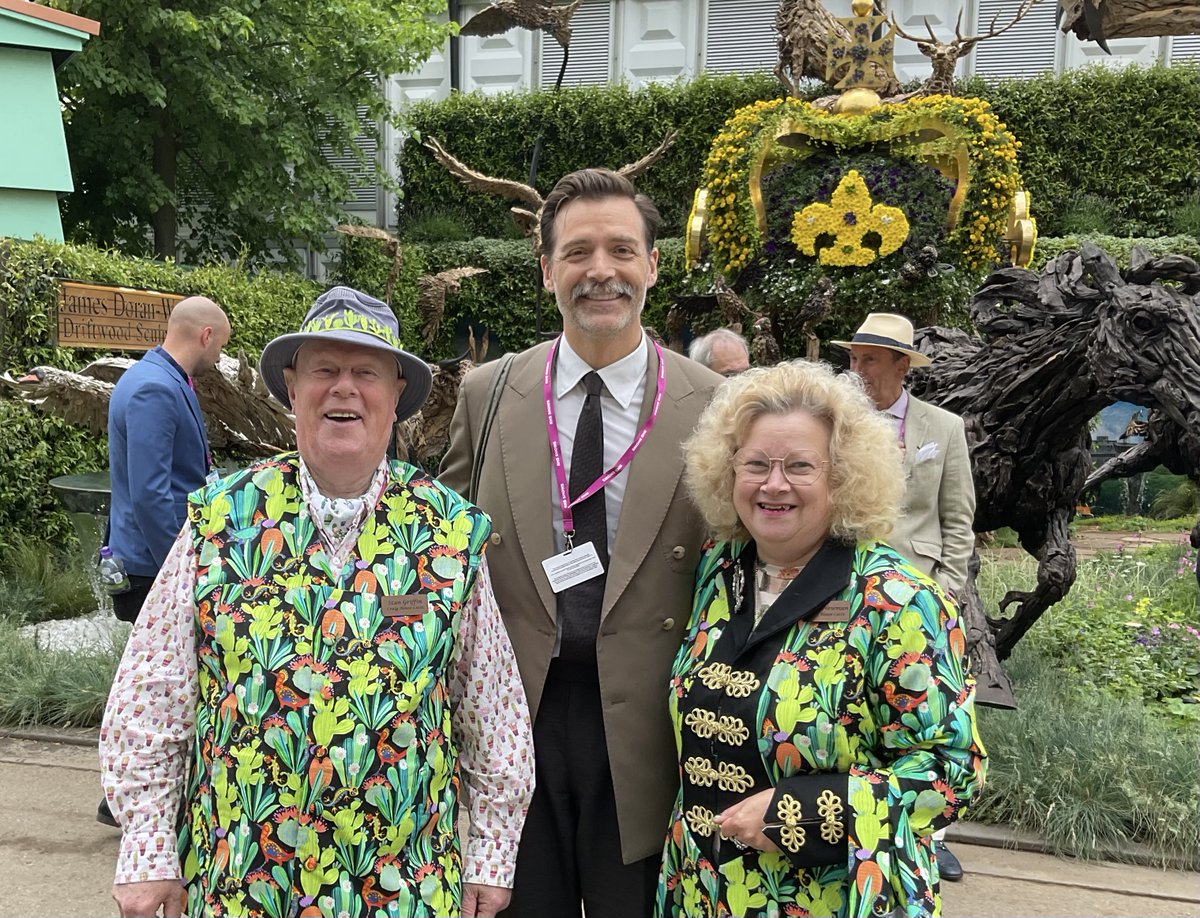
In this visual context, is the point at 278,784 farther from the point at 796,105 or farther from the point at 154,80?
the point at 154,80

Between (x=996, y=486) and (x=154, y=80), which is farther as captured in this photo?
(x=154, y=80)

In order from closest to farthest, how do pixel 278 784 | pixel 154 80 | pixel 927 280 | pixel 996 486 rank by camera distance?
pixel 278 784
pixel 996 486
pixel 927 280
pixel 154 80

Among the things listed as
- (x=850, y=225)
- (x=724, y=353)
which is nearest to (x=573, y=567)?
(x=724, y=353)

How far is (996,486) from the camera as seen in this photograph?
4.93 meters

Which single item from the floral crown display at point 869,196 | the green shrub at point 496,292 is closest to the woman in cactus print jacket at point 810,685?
the floral crown display at point 869,196

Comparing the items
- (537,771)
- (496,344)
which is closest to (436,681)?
(537,771)

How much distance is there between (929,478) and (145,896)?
9.46 feet

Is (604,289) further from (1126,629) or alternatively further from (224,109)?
(224,109)

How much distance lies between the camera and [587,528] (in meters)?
2.23

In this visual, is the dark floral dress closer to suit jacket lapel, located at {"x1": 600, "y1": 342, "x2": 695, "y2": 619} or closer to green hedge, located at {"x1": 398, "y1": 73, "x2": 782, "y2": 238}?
suit jacket lapel, located at {"x1": 600, "y1": 342, "x2": 695, "y2": 619}

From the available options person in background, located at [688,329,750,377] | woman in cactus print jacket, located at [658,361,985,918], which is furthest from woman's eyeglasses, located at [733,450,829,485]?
person in background, located at [688,329,750,377]

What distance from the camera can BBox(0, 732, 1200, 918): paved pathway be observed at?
3.48 m

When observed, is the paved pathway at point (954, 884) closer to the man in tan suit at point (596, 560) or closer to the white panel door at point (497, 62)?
the man in tan suit at point (596, 560)

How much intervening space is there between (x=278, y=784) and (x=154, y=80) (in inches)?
498
